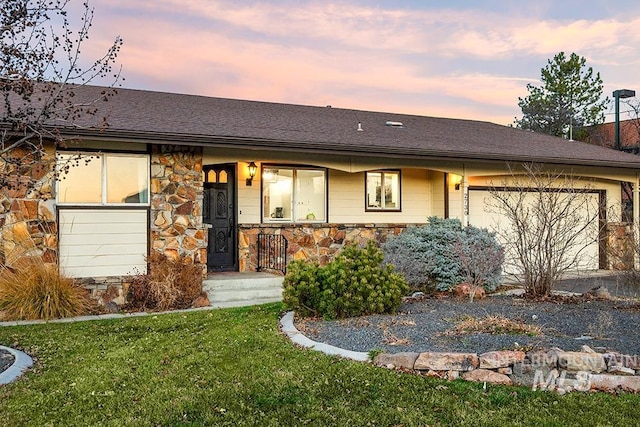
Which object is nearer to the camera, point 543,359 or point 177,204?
point 543,359

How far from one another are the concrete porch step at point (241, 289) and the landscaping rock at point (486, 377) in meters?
5.10

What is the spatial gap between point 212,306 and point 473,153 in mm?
6492

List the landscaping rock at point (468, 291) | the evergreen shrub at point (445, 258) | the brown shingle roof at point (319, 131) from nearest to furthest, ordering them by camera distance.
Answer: the landscaping rock at point (468, 291), the evergreen shrub at point (445, 258), the brown shingle roof at point (319, 131)

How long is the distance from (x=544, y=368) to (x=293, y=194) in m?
7.89

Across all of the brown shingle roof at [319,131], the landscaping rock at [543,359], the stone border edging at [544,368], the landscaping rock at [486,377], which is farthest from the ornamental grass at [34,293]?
the landscaping rock at [543,359]

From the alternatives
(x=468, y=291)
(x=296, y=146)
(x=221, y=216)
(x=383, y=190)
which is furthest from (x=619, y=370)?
(x=383, y=190)

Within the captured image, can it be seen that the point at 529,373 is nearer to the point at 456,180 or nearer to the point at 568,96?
the point at 456,180

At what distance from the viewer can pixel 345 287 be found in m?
6.92

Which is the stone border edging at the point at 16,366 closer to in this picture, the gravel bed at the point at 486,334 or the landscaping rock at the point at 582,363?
the gravel bed at the point at 486,334

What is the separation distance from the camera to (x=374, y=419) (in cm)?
382

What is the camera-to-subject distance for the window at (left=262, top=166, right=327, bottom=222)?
38.3ft

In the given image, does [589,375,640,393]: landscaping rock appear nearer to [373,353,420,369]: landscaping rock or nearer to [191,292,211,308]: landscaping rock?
[373,353,420,369]: landscaping rock

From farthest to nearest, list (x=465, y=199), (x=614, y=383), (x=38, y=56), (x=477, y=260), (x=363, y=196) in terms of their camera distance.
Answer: (x=363, y=196), (x=465, y=199), (x=477, y=260), (x=38, y=56), (x=614, y=383)

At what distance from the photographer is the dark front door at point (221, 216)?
36.7 feet
